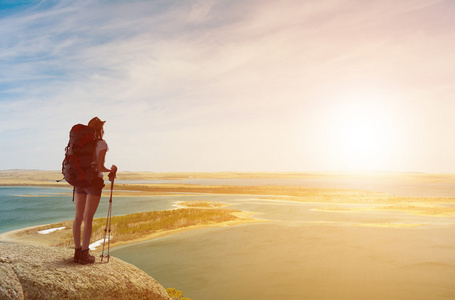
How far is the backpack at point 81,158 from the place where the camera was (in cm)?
628

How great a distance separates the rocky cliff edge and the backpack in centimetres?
162

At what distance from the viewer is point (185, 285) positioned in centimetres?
1425

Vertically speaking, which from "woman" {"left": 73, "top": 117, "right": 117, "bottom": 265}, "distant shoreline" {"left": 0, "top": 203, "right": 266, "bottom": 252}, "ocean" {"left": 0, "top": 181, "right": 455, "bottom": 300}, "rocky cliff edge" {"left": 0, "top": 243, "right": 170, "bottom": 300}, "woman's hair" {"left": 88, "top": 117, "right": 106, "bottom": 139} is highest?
"woman's hair" {"left": 88, "top": 117, "right": 106, "bottom": 139}

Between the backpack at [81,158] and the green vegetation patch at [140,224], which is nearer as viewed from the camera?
the backpack at [81,158]

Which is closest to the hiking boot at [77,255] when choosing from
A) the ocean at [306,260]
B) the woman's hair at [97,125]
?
the woman's hair at [97,125]

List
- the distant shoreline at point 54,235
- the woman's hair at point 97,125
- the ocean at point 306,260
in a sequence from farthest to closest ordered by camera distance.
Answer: the distant shoreline at point 54,235, the ocean at point 306,260, the woman's hair at point 97,125

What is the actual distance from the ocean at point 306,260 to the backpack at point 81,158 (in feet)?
27.7

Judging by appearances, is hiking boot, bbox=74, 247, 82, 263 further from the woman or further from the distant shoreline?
the distant shoreline

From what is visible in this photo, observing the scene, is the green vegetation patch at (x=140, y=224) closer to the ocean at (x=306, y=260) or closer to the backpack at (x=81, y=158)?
the ocean at (x=306, y=260)

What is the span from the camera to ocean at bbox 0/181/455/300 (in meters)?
13.4

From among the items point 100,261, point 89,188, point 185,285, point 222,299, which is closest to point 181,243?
point 185,285

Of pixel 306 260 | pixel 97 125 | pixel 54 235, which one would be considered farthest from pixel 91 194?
pixel 54 235

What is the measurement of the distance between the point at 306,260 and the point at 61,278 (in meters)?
13.7

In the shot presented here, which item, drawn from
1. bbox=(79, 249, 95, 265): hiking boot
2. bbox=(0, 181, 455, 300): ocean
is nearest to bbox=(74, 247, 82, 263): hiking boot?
bbox=(79, 249, 95, 265): hiking boot
